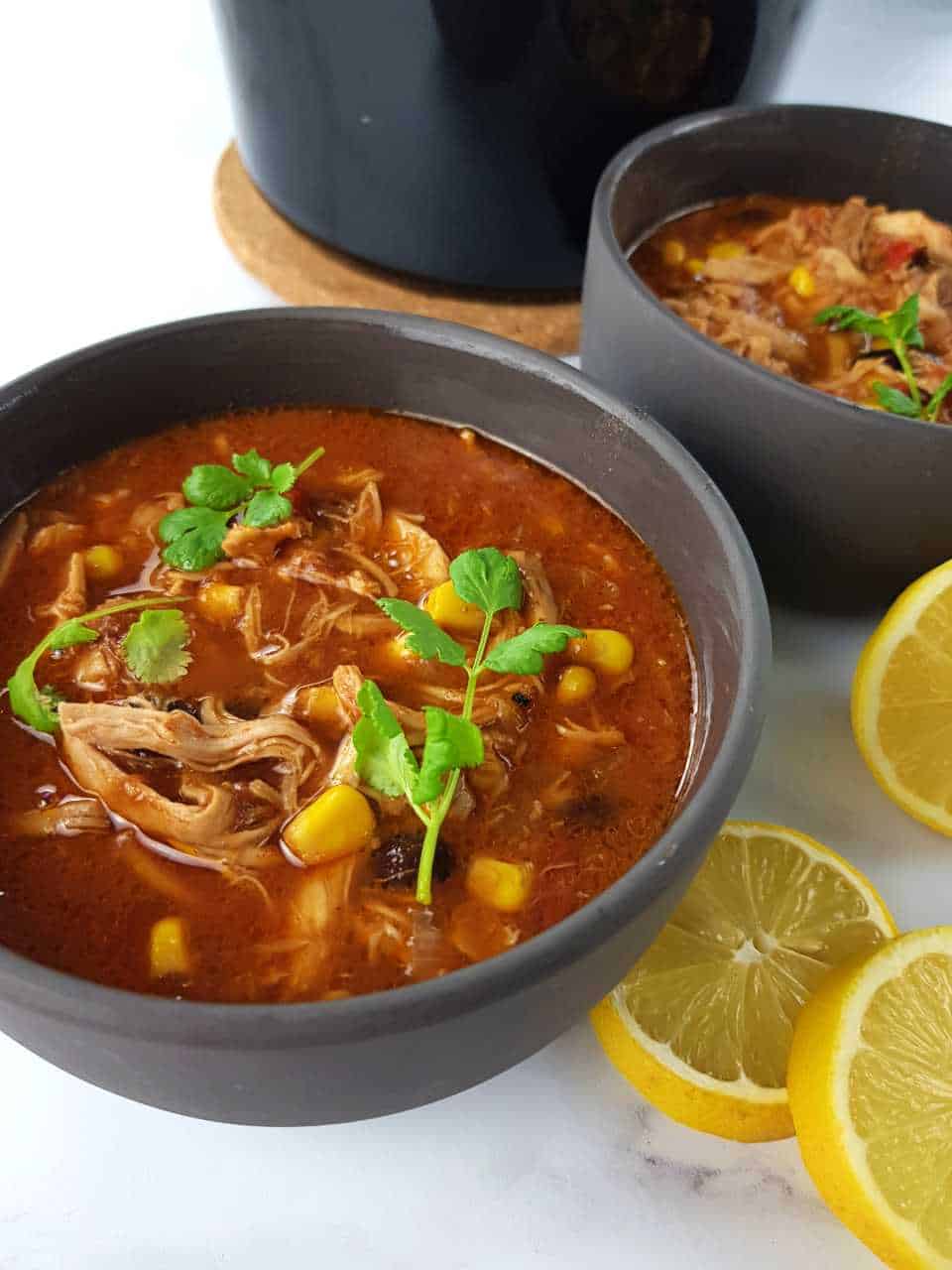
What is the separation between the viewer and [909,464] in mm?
2029

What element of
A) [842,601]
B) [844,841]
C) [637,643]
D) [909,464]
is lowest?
[844,841]

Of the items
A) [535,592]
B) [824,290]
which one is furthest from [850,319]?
[535,592]

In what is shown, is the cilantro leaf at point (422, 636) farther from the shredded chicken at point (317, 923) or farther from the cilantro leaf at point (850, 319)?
the cilantro leaf at point (850, 319)

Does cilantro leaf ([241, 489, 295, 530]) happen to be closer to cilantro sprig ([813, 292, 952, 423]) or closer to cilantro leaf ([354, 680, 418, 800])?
cilantro leaf ([354, 680, 418, 800])

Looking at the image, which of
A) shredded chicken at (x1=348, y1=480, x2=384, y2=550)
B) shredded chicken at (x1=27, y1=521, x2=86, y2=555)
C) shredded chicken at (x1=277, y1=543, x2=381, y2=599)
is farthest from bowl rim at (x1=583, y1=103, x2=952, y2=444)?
shredded chicken at (x1=27, y1=521, x2=86, y2=555)

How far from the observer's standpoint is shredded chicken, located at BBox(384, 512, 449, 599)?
1998 millimetres

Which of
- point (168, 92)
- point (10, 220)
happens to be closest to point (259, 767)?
point (10, 220)

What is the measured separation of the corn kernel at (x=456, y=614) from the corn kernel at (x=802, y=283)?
1164mm

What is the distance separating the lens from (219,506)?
6.75 feet

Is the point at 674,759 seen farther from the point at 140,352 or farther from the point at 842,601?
the point at 140,352

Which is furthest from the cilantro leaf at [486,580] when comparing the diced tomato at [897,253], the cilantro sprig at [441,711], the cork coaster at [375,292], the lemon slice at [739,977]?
the diced tomato at [897,253]

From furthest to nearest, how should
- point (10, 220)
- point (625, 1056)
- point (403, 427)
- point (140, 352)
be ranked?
point (10, 220) < point (403, 427) < point (140, 352) < point (625, 1056)

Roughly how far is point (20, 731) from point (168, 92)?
2798mm

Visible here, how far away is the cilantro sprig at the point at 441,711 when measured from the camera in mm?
1555
